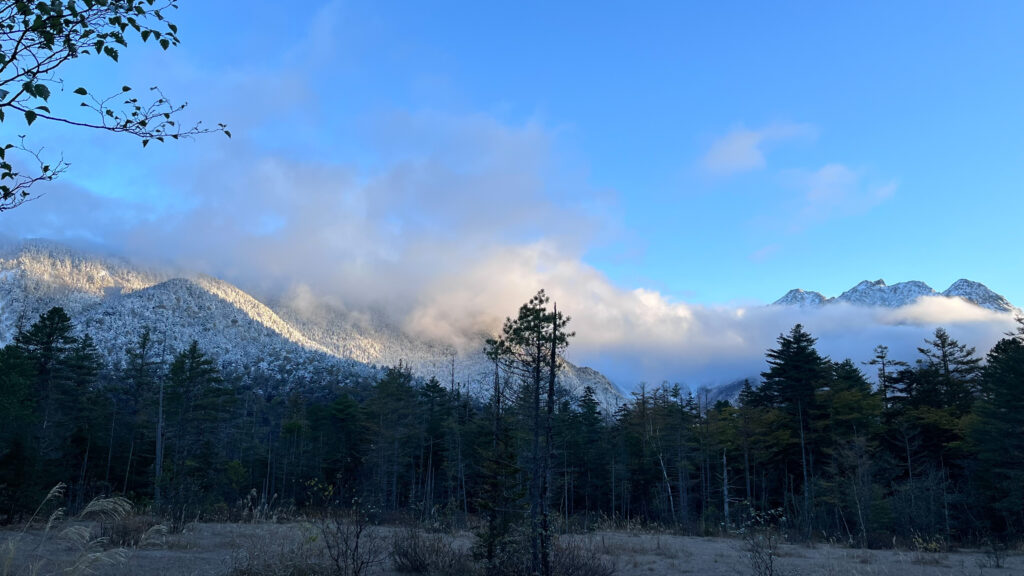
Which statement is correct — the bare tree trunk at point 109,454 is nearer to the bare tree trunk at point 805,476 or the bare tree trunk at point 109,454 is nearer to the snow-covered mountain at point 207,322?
the bare tree trunk at point 805,476

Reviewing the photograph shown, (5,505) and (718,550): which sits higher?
(5,505)

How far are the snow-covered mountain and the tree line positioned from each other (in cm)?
5142

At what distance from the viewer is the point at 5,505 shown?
18.9 metres

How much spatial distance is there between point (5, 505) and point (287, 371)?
10140cm

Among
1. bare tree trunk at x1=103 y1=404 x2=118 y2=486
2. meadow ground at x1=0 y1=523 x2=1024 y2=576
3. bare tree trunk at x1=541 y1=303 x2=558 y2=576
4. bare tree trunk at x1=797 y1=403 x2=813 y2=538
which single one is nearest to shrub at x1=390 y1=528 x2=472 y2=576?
meadow ground at x1=0 y1=523 x2=1024 y2=576

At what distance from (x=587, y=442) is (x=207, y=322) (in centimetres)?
11131

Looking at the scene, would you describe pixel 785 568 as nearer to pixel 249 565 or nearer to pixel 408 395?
pixel 249 565

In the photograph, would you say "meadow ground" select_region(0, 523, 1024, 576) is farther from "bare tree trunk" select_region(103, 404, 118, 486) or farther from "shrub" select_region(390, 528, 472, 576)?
"bare tree trunk" select_region(103, 404, 118, 486)

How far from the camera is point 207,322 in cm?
12888

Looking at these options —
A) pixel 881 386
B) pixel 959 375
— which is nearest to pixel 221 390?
pixel 881 386

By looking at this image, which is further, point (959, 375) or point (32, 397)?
point (959, 375)

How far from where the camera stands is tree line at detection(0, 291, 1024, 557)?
23234mm

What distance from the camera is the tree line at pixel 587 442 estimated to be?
76.2 feet

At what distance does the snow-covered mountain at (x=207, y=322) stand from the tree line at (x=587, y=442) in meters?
51.4
